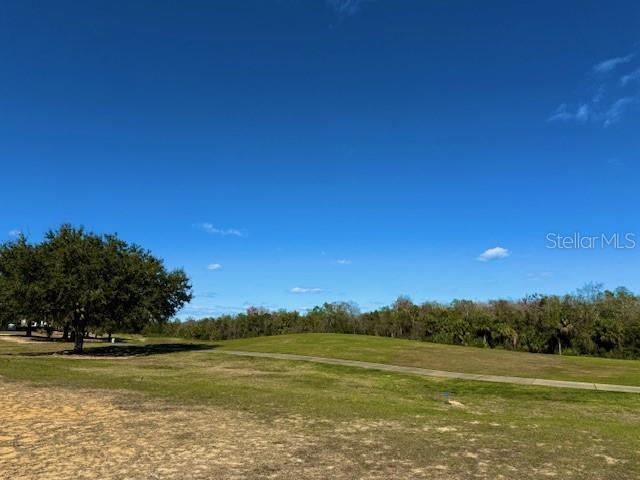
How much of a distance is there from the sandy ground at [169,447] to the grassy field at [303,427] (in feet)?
0.09

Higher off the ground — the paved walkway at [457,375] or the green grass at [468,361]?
the green grass at [468,361]

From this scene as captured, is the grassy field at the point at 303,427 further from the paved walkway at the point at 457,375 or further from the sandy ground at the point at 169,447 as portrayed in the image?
the paved walkway at the point at 457,375

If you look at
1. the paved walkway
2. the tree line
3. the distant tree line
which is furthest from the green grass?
the distant tree line

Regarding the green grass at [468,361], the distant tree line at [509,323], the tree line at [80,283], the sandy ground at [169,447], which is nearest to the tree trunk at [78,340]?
the tree line at [80,283]

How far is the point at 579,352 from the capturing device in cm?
4962

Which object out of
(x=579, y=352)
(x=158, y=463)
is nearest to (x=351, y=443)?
(x=158, y=463)

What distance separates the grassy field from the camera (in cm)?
799

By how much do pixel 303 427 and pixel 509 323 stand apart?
49.4m

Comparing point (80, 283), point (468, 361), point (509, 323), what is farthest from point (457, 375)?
point (509, 323)

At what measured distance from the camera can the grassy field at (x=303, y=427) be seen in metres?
7.99

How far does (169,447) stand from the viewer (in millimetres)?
8977

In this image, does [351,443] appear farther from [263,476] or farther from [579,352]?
[579,352]

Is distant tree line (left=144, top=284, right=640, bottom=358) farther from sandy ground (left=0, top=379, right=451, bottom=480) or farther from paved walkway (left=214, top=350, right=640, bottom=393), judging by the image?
sandy ground (left=0, top=379, right=451, bottom=480)

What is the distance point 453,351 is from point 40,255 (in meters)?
27.9
